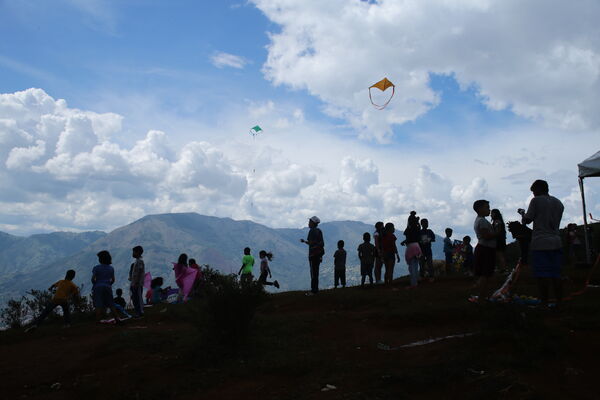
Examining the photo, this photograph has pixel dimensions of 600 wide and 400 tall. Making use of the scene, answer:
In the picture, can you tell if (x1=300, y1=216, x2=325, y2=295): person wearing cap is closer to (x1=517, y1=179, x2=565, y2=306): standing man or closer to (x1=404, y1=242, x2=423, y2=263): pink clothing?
(x1=404, y1=242, x2=423, y2=263): pink clothing

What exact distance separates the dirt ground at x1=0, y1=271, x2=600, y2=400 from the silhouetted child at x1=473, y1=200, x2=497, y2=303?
25.5 inches

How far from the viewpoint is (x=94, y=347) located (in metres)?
8.59

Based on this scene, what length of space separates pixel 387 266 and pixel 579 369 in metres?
8.93

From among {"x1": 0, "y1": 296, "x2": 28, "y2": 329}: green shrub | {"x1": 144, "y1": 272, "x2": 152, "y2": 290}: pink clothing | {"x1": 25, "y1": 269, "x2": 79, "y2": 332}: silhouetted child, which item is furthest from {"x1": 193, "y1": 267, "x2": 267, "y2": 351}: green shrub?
{"x1": 0, "y1": 296, "x2": 28, "y2": 329}: green shrub

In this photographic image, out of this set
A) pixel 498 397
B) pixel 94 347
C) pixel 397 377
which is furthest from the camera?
pixel 94 347

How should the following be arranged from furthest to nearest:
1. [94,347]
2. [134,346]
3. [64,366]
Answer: [94,347] → [134,346] → [64,366]

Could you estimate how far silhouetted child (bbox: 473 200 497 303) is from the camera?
26.7 ft

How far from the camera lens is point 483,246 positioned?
325 inches

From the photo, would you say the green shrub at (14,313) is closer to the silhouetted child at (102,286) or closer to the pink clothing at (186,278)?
the pink clothing at (186,278)

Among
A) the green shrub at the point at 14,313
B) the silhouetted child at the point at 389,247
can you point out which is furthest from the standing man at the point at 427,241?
the green shrub at the point at 14,313

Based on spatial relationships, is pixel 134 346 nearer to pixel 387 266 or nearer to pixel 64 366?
pixel 64 366

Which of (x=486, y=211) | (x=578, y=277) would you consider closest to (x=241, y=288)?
(x=486, y=211)

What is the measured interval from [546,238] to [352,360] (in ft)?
13.4

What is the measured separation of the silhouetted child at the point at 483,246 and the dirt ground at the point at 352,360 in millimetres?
649
